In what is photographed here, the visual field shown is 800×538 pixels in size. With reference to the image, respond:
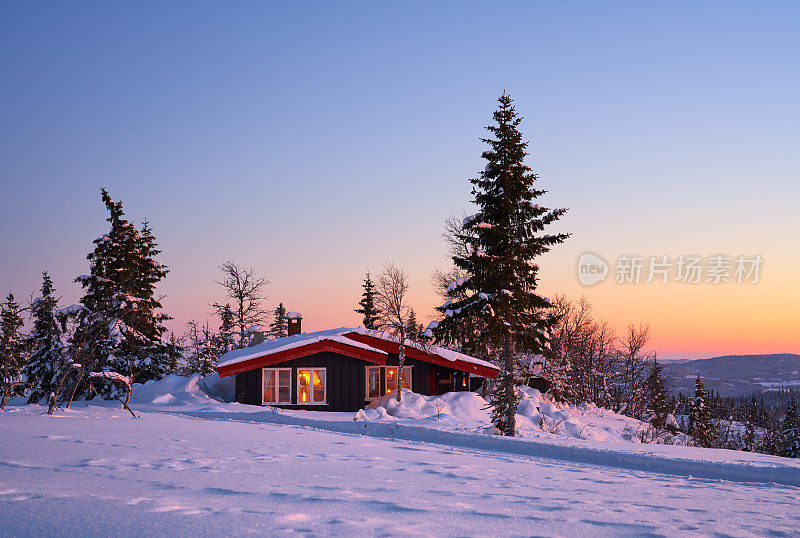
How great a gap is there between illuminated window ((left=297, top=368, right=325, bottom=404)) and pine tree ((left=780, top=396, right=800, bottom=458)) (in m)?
51.0

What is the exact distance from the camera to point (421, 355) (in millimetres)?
29891

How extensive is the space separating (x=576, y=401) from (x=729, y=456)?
3049 cm

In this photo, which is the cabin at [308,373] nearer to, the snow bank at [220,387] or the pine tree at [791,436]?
the snow bank at [220,387]

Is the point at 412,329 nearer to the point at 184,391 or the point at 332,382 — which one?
the point at 332,382

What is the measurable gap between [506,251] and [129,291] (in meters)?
23.6

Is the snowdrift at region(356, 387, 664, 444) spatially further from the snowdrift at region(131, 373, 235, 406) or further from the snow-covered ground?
the snow-covered ground

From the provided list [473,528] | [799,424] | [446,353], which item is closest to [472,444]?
[473,528]

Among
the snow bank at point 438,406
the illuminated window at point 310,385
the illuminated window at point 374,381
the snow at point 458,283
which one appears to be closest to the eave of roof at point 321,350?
the illuminated window at point 310,385

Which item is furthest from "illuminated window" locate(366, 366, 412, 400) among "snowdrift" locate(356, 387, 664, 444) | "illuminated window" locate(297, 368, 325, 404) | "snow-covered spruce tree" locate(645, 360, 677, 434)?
"snow-covered spruce tree" locate(645, 360, 677, 434)

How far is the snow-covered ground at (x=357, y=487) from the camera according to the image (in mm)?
4895

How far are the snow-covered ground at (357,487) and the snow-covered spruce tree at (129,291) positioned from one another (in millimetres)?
21271

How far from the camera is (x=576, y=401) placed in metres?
41.0

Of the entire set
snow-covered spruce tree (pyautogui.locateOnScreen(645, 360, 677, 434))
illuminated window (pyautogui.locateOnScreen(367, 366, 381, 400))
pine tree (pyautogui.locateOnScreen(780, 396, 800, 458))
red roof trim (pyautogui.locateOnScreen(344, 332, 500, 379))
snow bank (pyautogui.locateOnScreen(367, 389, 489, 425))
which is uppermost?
red roof trim (pyautogui.locateOnScreen(344, 332, 500, 379))

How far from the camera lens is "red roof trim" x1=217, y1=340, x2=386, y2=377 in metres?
26.5
